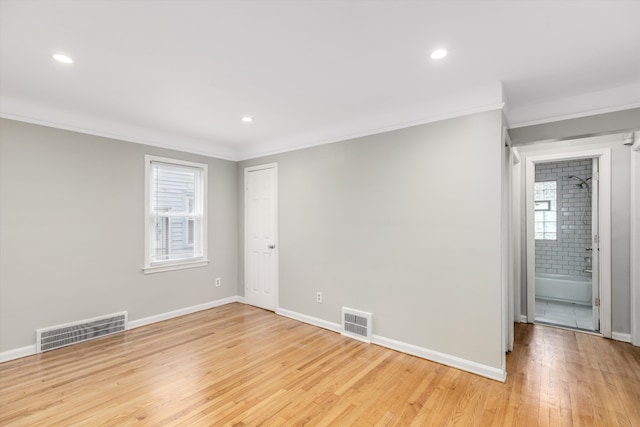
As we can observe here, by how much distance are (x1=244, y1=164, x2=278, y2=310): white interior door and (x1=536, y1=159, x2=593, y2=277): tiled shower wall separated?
16.4ft

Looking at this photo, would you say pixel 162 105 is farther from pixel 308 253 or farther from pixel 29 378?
pixel 29 378

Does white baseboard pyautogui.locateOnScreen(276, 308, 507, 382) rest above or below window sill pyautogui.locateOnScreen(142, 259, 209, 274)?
below

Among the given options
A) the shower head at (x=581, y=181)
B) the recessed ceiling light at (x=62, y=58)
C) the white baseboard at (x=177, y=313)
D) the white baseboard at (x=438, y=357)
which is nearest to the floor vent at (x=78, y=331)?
the white baseboard at (x=177, y=313)

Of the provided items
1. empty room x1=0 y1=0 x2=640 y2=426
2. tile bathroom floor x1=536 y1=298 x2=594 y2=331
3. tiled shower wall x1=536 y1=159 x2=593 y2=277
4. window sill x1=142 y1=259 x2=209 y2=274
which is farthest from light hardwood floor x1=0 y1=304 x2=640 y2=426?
tiled shower wall x1=536 y1=159 x2=593 y2=277

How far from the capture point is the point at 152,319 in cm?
399

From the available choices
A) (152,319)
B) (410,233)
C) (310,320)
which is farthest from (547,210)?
(152,319)

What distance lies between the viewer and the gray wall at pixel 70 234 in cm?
299

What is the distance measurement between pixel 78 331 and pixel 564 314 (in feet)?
21.4

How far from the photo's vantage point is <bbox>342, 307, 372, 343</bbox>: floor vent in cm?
340

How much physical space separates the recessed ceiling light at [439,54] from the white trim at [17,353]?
4.59 metres

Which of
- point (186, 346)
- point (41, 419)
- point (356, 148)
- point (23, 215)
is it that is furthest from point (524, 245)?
point (23, 215)

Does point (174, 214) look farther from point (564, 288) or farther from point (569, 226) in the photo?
point (569, 226)

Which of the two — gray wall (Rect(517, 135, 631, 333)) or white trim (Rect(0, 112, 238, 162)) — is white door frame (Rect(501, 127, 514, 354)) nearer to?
gray wall (Rect(517, 135, 631, 333))

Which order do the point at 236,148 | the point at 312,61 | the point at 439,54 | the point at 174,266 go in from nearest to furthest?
the point at 439,54 < the point at 312,61 < the point at 174,266 < the point at 236,148
